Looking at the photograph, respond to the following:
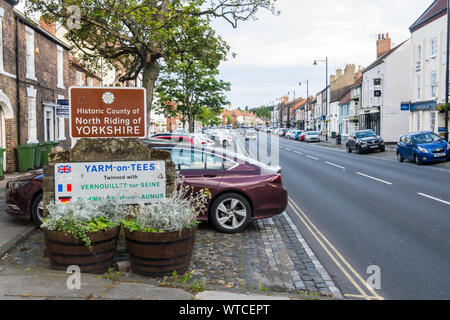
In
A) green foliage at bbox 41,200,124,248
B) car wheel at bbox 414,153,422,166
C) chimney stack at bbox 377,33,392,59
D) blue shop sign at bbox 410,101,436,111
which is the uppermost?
chimney stack at bbox 377,33,392,59

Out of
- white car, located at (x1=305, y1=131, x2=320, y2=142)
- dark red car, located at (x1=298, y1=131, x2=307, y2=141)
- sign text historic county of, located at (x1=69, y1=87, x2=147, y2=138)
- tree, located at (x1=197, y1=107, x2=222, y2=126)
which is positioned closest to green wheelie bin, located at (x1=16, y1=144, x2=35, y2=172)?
sign text historic county of, located at (x1=69, y1=87, x2=147, y2=138)

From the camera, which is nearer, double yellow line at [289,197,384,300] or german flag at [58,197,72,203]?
Answer: double yellow line at [289,197,384,300]

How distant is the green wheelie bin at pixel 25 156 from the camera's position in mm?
17141

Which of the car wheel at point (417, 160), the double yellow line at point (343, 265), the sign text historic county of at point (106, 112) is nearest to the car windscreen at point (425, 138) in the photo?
the car wheel at point (417, 160)

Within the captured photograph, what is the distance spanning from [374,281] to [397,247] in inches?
67.0

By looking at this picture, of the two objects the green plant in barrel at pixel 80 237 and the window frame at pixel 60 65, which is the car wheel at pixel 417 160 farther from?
the green plant in barrel at pixel 80 237

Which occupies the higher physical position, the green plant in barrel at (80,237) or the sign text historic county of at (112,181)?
the sign text historic county of at (112,181)

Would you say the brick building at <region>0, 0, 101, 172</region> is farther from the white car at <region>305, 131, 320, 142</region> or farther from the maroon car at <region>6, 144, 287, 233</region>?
the white car at <region>305, 131, 320, 142</region>

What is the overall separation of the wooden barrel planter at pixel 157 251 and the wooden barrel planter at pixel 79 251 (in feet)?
1.02

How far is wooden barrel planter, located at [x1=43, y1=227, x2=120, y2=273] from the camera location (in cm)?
493

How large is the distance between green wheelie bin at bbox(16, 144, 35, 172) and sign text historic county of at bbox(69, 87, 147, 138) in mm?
12533

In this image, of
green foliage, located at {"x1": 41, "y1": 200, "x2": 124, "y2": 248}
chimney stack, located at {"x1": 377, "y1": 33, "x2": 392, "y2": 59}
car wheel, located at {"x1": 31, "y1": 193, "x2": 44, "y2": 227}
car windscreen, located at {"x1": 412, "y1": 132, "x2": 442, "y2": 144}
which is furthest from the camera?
chimney stack, located at {"x1": 377, "y1": 33, "x2": 392, "y2": 59}

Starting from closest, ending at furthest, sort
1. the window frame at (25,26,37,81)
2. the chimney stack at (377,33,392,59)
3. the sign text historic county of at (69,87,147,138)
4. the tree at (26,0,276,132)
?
the sign text historic county of at (69,87,147,138) → the tree at (26,0,276,132) → the window frame at (25,26,37,81) → the chimney stack at (377,33,392,59)

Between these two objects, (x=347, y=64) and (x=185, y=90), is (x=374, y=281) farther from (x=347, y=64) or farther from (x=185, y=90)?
(x=347, y=64)
